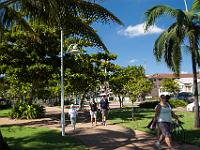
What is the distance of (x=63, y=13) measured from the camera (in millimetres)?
13188

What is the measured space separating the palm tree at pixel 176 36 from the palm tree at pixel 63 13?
4.72 m

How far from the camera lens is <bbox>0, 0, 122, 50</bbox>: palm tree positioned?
12891mm

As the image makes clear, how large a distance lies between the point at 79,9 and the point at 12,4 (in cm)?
226

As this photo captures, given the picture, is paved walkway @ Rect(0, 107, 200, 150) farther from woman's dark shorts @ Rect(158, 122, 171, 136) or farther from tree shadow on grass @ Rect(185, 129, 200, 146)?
woman's dark shorts @ Rect(158, 122, 171, 136)

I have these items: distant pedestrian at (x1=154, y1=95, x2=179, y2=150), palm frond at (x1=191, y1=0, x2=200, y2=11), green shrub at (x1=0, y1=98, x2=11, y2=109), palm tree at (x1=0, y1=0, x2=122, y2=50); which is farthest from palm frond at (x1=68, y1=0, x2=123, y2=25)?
green shrub at (x1=0, y1=98, x2=11, y2=109)

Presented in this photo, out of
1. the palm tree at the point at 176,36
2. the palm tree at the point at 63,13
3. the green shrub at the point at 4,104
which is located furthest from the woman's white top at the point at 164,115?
the green shrub at the point at 4,104

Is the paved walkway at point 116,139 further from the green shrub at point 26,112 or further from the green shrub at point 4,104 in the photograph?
the green shrub at point 4,104

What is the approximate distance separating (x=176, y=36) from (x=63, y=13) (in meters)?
7.75

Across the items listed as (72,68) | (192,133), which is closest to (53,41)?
(72,68)

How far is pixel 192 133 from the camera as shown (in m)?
17.3

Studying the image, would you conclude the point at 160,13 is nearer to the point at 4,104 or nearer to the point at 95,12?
the point at 95,12

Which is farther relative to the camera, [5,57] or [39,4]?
[5,57]

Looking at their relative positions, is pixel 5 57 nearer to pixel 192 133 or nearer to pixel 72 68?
pixel 72 68

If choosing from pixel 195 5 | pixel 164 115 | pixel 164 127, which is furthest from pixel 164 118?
pixel 195 5
